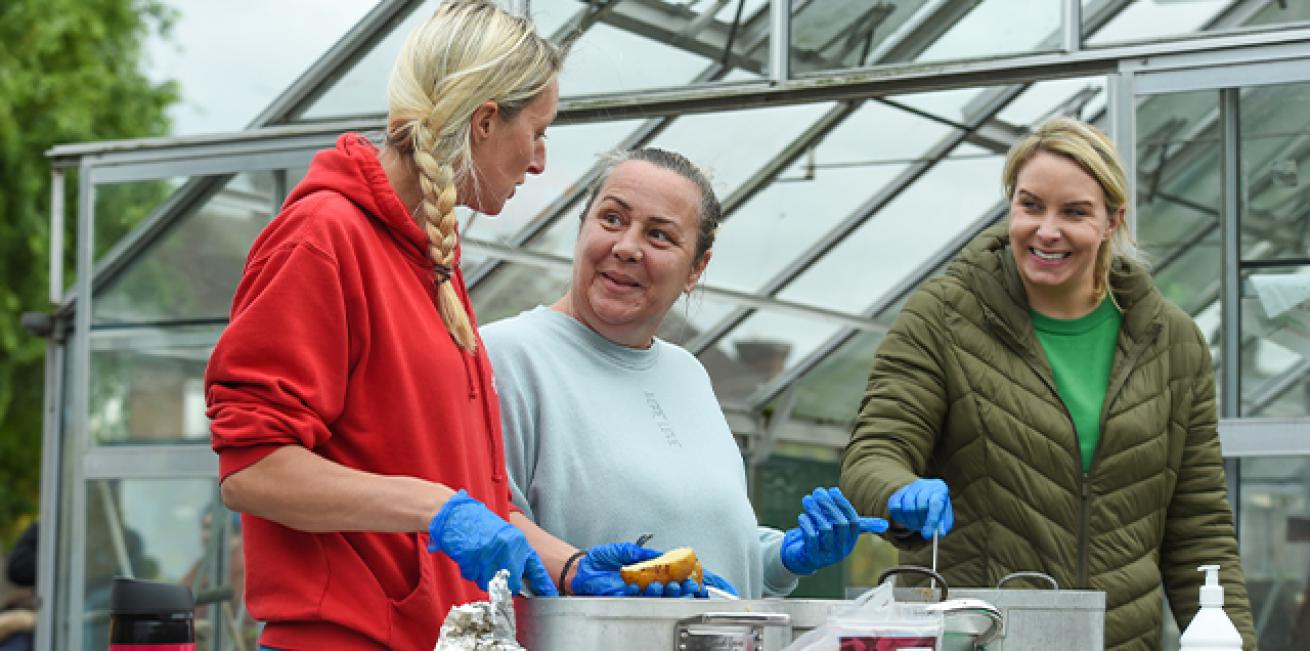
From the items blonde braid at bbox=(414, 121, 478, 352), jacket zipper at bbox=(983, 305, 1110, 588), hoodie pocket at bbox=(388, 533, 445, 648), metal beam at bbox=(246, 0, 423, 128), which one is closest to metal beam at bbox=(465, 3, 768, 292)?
metal beam at bbox=(246, 0, 423, 128)

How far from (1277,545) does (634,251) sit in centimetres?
270

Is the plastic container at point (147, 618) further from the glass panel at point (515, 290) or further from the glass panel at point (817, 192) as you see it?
the glass panel at point (817, 192)

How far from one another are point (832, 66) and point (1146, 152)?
90 centimetres

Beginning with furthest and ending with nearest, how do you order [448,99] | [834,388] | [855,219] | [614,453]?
[834,388]
[855,219]
[614,453]
[448,99]

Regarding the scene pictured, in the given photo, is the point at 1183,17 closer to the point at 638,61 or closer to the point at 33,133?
the point at 638,61

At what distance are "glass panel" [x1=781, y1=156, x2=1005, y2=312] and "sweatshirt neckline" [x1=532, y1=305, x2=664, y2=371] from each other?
10.4 ft

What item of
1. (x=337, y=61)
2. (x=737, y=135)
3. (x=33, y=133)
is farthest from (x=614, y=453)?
(x=33, y=133)

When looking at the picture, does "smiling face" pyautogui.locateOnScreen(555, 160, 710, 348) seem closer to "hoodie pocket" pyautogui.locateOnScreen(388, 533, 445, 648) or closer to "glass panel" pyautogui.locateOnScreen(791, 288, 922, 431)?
"hoodie pocket" pyautogui.locateOnScreen(388, 533, 445, 648)

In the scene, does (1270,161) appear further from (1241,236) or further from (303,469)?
(303,469)

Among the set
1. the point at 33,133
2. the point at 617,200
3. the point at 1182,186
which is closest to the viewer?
the point at 617,200

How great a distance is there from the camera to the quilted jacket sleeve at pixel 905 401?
2.60m

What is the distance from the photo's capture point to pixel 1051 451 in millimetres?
2623

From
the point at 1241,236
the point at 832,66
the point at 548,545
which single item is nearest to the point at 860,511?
the point at 548,545

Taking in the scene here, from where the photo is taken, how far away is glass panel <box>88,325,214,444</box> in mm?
5445
